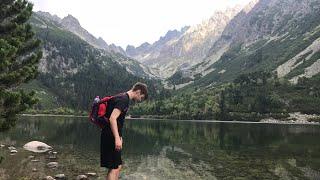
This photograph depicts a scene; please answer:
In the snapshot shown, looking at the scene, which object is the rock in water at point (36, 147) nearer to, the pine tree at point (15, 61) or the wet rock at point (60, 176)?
the wet rock at point (60, 176)

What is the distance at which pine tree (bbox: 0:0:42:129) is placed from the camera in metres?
36.1

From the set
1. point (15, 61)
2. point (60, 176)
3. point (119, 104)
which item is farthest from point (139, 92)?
point (60, 176)

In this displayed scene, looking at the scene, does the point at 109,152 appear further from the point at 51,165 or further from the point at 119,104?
the point at 51,165

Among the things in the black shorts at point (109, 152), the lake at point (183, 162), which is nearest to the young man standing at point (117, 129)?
the black shorts at point (109, 152)

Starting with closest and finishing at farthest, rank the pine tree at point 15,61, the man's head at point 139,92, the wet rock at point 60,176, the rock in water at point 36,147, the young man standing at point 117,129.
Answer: the young man standing at point 117,129
the man's head at point 139,92
the pine tree at point 15,61
the wet rock at point 60,176
the rock in water at point 36,147

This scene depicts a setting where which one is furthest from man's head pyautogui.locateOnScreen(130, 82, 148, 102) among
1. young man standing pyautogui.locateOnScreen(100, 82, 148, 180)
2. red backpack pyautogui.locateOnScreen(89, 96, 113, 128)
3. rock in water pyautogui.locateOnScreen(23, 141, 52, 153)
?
rock in water pyautogui.locateOnScreen(23, 141, 52, 153)

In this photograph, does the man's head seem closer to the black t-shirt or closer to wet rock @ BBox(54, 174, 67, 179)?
the black t-shirt

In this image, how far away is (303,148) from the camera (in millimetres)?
83938

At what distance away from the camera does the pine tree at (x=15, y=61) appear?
118ft

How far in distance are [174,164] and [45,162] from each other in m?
19.0

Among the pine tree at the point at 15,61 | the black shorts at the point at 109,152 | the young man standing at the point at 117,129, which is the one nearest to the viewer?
the young man standing at the point at 117,129

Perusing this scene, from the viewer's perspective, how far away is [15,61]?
44.4 metres

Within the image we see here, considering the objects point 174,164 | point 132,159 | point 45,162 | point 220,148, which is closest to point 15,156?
point 45,162

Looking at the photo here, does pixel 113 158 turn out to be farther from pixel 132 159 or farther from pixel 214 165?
pixel 132 159
